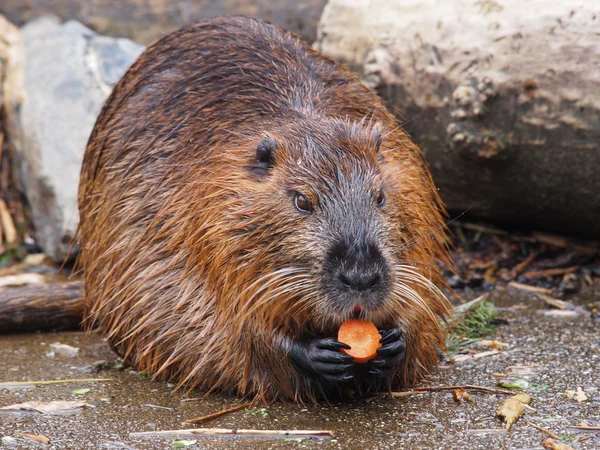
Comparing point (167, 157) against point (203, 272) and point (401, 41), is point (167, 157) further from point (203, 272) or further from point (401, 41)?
point (401, 41)

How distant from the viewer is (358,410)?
322cm

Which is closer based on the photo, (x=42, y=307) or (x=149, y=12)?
(x=42, y=307)

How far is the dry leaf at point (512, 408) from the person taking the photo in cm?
298

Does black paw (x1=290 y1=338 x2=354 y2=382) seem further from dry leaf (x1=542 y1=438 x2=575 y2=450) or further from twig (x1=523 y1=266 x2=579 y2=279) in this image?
twig (x1=523 y1=266 x2=579 y2=279)

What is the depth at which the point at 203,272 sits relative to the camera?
3467 millimetres

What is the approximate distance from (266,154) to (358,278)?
66 centimetres

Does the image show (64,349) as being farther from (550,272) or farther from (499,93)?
(550,272)

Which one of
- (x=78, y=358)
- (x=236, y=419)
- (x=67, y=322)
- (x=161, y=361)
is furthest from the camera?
(x=67, y=322)

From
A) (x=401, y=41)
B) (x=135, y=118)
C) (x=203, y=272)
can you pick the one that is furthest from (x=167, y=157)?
(x=401, y=41)

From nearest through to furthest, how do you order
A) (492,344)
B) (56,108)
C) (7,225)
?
(492,344) → (56,108) → (7,225)

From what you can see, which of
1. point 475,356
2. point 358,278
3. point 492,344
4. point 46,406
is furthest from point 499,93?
point 46,406

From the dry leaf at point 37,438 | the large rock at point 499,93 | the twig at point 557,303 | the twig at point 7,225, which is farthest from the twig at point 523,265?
the twig at point 7,225

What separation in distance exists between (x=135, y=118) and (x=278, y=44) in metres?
0.72

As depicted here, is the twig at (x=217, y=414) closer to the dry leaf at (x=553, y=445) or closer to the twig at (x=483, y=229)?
the dry leaf at (x=553, y=445)
